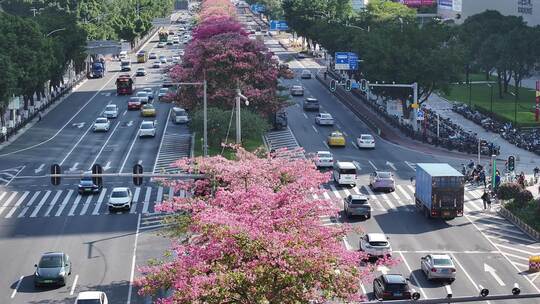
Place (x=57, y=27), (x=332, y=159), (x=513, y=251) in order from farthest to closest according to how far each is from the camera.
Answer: (x=57, y=27) → (x=332, y=159) → (x=513, y=251)

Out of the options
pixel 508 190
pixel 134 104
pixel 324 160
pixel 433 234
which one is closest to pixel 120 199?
pixel 324 160

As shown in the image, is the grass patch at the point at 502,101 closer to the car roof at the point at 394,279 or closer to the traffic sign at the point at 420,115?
the traffic sign at the point at 420,115

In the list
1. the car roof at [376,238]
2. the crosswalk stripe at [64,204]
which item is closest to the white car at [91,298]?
the car roof at [376,238]

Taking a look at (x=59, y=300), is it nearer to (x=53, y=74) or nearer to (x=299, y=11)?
(x=53, y=74)

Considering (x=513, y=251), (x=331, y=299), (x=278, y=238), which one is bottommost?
(x=513, y=251)

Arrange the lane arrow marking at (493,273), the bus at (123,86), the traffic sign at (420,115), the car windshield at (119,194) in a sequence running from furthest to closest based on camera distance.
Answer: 1. the bus at (123,86)
2. the traffic sign at (420,115)
3. the car windshield at (119,194)
4. the lane arrow marking at (493,273)

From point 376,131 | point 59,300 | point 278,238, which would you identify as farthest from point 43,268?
point 376,131

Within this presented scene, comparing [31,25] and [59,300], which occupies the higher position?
[31,25]
